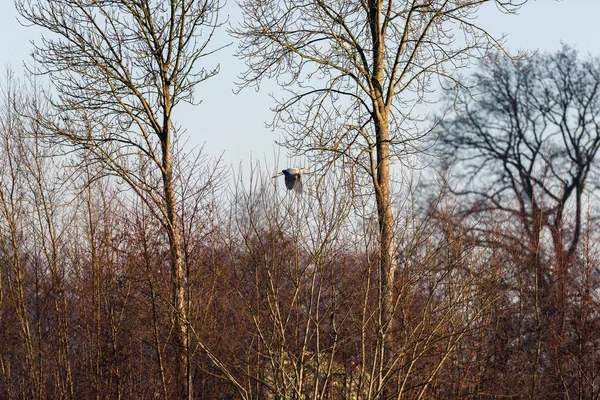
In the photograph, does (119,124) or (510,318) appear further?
(510,318)

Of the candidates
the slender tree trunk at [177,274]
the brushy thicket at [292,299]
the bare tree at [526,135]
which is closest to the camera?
the brushy thicket at [292,299]

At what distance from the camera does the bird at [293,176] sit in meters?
8.43

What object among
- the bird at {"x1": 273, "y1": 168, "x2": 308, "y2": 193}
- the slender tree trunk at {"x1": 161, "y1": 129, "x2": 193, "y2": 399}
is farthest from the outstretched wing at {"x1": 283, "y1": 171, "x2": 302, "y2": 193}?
the slender tree trunk at {"x1": 161, "y1": 129, "x2": 193, "y2": 399}

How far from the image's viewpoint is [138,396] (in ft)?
41.2

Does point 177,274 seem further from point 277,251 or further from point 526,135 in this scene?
point 526,135

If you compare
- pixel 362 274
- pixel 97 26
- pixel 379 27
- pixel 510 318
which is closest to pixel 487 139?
pixel 510 318

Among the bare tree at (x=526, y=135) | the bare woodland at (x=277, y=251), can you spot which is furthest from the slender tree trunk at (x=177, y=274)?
the bare tree at (x=526, y=135)

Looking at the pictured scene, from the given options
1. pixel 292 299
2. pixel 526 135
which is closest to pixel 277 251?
pixel 292 299

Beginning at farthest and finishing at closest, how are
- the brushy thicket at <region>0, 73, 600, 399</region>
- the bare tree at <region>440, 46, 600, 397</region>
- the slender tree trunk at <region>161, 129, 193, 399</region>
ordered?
the bare tree at <region>440, 46, 600, 397</region> < the slender tree trunk at <region>161, 129, 193, 399</region> < the brushy thicket at <region>0, 73, 600, 399</region>

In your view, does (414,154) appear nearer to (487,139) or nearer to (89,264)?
(89,264)

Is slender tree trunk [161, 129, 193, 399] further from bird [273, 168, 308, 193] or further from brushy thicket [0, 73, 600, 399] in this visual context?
bird [273, 168, 308, 193]

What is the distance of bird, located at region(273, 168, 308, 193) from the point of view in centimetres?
843

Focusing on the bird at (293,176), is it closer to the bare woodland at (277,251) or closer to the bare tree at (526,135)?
the bare woodland at (277,251)

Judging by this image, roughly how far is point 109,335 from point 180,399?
1906 mm
